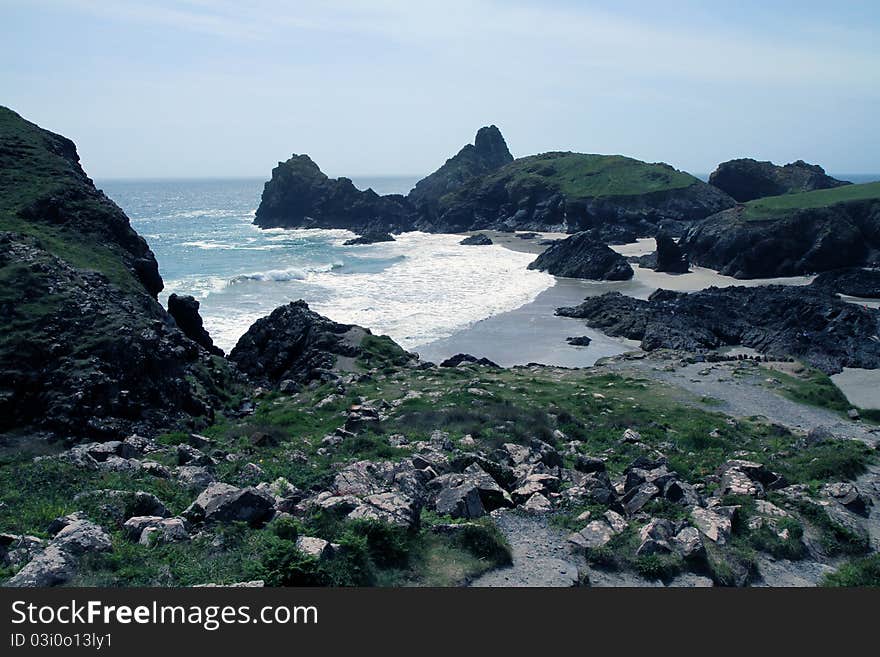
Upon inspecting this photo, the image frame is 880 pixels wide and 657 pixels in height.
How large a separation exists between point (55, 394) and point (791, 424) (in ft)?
94.0

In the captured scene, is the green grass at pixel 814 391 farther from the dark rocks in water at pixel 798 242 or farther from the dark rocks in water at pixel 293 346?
the dark rocks in water at pixel 798 242

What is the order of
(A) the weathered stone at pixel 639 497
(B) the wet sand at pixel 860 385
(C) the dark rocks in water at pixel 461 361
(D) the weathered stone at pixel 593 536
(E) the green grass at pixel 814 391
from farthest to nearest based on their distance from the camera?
(C) the dark rocks in water at pixel 461 361 < (B) the wet sand at pixel 860 385 < (E) the green grass at pixel 814 391 < (A) the weathered stone at pixel 639 497 < (D) the weathered stone at pixel 593 536

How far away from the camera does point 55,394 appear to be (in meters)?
22.0

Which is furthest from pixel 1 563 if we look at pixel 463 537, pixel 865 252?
pixel 865 252

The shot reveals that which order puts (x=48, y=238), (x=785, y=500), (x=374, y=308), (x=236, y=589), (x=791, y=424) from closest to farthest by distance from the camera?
(x=236, y=589) < (x=785, y=500) < (x=791, y=424) < (x=48, y=238) < (x=374, y=308)


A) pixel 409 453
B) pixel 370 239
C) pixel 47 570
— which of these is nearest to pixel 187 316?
pixel 409 453

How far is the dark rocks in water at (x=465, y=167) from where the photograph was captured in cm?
16112

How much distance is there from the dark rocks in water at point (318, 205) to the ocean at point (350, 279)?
46.1ft

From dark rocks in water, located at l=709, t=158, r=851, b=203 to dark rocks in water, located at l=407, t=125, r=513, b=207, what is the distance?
57.7m

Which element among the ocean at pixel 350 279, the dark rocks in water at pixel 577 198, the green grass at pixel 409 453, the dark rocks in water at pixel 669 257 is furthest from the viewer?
the dark rocks in water at pixel 577 198

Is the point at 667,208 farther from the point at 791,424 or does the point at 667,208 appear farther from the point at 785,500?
the point at 785,500

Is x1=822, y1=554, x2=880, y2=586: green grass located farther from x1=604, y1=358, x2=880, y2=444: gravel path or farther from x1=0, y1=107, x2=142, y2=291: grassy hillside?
x1=0, y1=107, x2=142, y2=291: grassy hillside

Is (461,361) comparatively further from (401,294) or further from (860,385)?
(401,294)

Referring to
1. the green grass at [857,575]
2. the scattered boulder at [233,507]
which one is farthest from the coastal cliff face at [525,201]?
the scattered boulder at [233,507]
